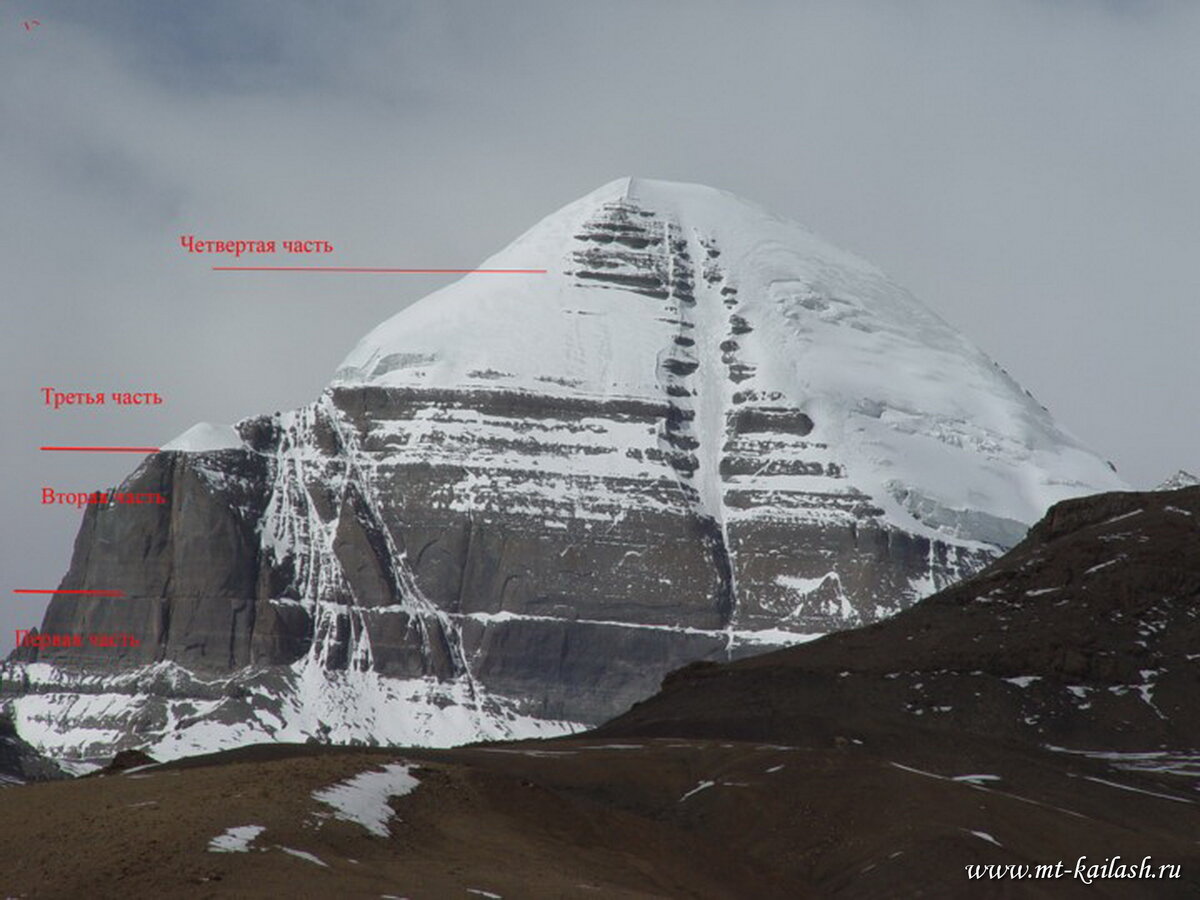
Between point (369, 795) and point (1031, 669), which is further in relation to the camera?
point (1031, 669)

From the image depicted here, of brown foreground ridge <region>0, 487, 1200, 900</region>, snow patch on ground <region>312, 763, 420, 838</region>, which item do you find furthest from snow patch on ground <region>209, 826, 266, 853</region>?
snow patch on ground <region>312, 763, 420, 838</region>

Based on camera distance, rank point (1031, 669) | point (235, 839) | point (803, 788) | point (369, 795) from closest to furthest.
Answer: point (235, 839) → point (369, 795) → point (803, 788) → point (1031, 669)

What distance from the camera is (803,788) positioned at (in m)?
92.1

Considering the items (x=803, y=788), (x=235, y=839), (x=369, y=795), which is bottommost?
(x=803, y=788)

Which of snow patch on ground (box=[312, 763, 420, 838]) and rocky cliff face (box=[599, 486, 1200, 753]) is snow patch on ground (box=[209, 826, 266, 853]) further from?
rocky cliff face (box=[599, 486, 1200, 753])

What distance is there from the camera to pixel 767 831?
89375mm

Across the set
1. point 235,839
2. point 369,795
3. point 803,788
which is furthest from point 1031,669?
point 235,839

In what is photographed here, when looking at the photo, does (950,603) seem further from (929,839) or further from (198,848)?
(198,848)

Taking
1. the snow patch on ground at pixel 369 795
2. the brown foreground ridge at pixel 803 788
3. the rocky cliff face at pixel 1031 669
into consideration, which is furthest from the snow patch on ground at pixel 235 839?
the rocky cliff face at pixel 1031 669

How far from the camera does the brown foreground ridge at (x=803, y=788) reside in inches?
2579

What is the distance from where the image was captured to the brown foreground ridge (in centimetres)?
6550

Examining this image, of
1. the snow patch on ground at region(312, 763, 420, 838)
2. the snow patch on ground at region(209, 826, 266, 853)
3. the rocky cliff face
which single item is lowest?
the snow patch on ground at region(209, 826, 266, 853)

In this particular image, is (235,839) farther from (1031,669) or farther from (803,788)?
(1031,669)

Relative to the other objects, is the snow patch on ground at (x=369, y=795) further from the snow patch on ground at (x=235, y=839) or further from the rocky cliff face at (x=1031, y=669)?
the rocky cliff face at (x=1031, y=669)
